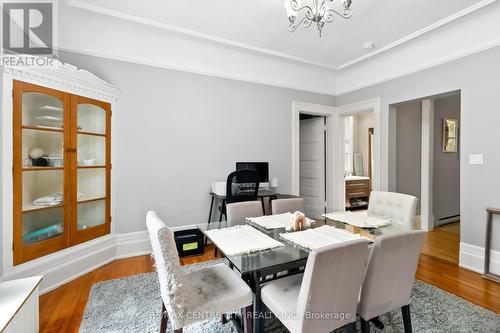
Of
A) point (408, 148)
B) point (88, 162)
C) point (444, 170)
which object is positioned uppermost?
point (408, 148)

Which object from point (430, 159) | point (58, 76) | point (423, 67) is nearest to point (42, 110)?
point (58, 76)

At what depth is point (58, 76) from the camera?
7.37ft

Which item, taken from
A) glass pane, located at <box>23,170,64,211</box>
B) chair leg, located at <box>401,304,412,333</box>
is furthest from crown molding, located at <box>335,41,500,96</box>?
glass pane, located at <box>23,170,64,211</box>

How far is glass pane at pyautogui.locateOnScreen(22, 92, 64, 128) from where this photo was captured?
2098mm

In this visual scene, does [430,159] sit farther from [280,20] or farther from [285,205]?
[280,20]

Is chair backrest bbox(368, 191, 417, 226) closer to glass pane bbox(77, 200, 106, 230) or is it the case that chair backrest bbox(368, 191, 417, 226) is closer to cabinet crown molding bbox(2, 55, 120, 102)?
glass pane bbox(77, 200, 106, 230)

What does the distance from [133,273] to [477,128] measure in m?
4.14

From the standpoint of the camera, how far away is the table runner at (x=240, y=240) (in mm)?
1444

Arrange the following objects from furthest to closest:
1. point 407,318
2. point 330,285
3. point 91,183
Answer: point 91,183 → point 407,318 → point 330,285

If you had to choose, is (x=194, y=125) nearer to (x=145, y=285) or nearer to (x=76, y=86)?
(x=76, y=86)

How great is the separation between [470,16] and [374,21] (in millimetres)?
986

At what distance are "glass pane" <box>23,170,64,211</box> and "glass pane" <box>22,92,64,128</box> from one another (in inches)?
18.5

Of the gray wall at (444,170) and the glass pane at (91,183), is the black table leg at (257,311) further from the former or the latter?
the gray wall at (444,170)

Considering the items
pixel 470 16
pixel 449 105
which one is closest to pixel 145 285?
pixel 470 16
